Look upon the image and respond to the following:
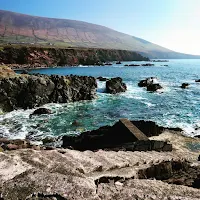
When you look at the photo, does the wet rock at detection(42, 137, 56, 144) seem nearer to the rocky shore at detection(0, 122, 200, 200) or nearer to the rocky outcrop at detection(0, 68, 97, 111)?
the rocky shore at detection(0, 122, 200, 200)

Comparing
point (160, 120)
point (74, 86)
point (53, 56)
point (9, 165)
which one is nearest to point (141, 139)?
point (9, 165)

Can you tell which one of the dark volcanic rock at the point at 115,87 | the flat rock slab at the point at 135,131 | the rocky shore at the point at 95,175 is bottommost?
the dark volcanic rock at the point at 115,87

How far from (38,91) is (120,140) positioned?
2594 centimetres

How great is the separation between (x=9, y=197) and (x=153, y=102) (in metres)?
41.2

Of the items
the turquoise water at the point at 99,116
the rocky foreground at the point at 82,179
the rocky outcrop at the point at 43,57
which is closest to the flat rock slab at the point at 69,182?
the rocky foreground at the point at 82,179

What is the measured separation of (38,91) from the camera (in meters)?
40.6

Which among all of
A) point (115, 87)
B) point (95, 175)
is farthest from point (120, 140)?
point (115, 87)

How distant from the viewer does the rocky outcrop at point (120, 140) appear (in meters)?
16.4

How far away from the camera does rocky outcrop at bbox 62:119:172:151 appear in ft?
53.8

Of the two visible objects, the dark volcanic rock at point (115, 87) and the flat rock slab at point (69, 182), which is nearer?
the flat rock slab at point (69, 182)

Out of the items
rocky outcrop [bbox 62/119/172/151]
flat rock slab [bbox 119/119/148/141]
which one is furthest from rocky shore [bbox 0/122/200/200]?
flat rock slab [bbox 119/119/148/141]

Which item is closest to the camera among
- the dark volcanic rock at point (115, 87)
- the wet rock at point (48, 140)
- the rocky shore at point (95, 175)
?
the rocky shore at point (95, 175)

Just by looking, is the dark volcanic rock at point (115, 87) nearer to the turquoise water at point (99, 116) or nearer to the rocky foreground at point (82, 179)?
the turquoise water at point (99, 116)

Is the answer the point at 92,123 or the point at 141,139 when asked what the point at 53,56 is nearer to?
the point at 92,123
